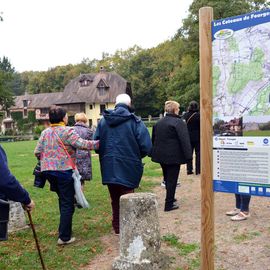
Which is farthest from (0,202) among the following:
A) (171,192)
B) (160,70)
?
(160,70)

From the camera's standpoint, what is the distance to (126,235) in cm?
527

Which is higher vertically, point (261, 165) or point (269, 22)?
point (269, 22)

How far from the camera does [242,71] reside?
3.91 meters

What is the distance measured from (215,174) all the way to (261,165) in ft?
1.62

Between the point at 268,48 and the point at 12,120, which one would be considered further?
the point at 12,120

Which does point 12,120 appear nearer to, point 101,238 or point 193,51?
point 193,51

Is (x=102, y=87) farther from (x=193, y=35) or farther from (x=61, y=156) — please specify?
(x=61, y=156)

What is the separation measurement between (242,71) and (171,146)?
156 inches

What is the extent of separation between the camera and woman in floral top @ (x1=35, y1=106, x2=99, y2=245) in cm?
612

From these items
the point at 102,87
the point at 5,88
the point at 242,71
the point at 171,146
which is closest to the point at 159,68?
the point at 102,87

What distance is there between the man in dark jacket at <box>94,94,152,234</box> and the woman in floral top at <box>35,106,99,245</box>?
247 mm

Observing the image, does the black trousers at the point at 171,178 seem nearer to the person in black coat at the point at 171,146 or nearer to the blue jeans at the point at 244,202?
the person in black coat at the point at 171,146

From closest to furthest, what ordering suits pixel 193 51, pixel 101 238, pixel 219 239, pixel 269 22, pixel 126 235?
pixel 269 22 < pixel 126 235 < pixel 219 239 < pixel 101 238 < pixel 193 51

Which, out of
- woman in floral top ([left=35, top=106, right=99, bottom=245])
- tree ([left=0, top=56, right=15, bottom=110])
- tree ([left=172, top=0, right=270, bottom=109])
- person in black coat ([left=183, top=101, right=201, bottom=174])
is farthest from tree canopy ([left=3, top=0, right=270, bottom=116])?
woman in floral top ([left=35, top=106, right=99, bottom=245])
